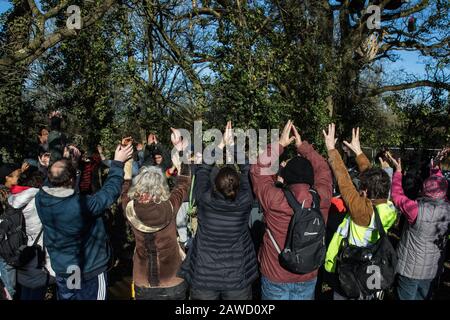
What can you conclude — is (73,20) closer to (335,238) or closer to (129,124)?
(129,124)

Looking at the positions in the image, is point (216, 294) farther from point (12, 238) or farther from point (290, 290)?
point (12, 238)

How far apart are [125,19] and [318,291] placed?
4.99m

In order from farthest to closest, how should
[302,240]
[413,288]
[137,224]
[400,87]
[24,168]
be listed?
[400,87], [24,168], [413,288], [137,224], [302,240]

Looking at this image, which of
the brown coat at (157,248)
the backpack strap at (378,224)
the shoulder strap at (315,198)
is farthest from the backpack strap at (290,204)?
the brown coat at (157,248)

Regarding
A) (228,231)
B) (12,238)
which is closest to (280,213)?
(228,231)

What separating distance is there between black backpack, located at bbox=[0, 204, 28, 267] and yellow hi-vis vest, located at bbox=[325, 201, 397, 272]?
288 cm

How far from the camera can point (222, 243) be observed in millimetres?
3346

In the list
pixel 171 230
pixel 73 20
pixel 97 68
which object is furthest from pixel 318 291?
pixel 73 20

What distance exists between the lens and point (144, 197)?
10.8ft

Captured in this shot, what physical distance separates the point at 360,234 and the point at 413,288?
1.02 m

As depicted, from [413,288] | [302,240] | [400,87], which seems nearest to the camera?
[302,240]

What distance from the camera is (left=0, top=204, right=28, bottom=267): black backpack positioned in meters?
3.73

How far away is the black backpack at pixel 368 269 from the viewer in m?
3.25

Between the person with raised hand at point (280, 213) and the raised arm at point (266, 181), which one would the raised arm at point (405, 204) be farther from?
the raised arm at point (266, 181)
